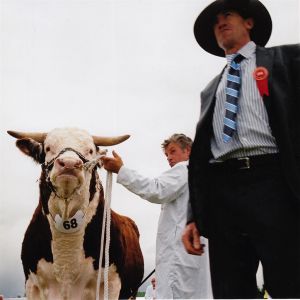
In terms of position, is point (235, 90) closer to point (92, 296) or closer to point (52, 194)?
point (52, 194)

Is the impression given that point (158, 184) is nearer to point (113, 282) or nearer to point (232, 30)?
Answer: point (113, 282)

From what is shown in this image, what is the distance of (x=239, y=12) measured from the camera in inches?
104

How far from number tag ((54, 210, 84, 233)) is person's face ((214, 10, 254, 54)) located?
9.21 ft

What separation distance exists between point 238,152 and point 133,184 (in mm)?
1511

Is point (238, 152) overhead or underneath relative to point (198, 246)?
overhead

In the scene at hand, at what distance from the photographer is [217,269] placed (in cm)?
228

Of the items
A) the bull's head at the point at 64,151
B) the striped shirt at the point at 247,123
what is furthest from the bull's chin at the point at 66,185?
the striped shirt at the point at 247,123

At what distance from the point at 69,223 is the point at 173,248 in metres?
1.30

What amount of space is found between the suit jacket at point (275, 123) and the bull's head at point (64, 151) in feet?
6.81

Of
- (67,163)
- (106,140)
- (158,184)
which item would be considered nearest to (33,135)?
(106,140)

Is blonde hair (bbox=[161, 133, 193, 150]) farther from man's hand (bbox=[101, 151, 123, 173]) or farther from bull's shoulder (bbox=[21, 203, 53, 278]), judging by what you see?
bull's shoulder (bbox=[21, 203, 53, 278])

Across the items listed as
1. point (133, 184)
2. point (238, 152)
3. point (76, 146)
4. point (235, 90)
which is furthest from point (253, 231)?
point (76, 146)

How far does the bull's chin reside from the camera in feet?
14.6

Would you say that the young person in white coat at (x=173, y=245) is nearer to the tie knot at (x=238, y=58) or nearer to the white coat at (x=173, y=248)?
the white coat at (x=173, y=248)
